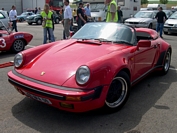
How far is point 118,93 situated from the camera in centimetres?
354

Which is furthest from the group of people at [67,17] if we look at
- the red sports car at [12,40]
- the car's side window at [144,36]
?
the car's side window at [144,36]

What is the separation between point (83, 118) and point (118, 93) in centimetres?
68

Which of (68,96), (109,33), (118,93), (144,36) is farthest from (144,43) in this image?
(68,96)

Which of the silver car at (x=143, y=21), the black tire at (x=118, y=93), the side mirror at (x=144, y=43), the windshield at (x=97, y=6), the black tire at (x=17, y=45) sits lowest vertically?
the black tire at (x=118, y=93)

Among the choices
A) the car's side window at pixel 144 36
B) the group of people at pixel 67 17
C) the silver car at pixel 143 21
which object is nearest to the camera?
the car's side window at pixel 144 36

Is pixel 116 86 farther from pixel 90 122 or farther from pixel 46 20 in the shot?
pixel 46 20

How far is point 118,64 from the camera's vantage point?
335 centimetres

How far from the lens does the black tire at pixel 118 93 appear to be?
338 cm

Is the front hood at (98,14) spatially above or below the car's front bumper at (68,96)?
above

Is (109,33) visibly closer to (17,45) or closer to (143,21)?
(17,45)

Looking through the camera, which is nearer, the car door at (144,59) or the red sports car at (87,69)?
the red sports car at (87,69)

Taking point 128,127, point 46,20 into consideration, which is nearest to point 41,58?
point 128,127

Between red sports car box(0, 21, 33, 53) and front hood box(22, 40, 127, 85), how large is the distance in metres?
4.07

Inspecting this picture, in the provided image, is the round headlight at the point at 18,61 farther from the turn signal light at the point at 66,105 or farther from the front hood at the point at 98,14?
the front hood at the point at 98,14
